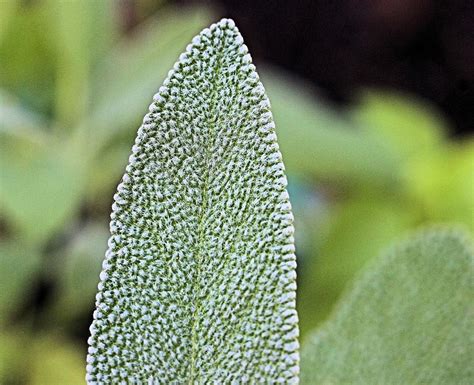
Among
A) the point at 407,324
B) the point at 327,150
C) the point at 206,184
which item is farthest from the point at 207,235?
the point at 327,150

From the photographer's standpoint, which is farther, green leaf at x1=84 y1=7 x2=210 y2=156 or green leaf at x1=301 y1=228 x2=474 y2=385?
green leaf at x1=84 y1=7 x2=210 y2=156

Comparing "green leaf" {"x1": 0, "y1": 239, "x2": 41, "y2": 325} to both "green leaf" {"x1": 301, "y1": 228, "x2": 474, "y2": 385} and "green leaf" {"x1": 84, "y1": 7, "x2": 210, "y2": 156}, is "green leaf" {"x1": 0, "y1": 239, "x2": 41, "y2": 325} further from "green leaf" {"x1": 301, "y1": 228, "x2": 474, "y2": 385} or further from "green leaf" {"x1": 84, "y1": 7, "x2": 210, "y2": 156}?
"green leaf" {"x1": 301, "y1": 228, "x2": 474, "y2": 385}

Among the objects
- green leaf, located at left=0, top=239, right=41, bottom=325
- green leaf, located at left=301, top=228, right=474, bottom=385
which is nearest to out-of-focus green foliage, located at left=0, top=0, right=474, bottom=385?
green leaf, located at left=0, top=239, right=41, bottom=325

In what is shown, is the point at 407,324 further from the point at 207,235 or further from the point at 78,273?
the point at 78,273

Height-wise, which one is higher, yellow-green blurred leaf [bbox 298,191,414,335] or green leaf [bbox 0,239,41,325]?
yellow-green blurred leaf [bbox 298,191,414,335]

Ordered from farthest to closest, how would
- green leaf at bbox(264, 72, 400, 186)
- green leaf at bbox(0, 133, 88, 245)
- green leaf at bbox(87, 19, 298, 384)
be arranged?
green leaf at bbox(264, 72, 400, 186), green leaf at bbox(0, 133, 88, 245), green leaf at bbox(87, 19, 298, 384)

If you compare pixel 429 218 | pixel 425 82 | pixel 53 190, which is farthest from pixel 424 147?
pixel 53 190

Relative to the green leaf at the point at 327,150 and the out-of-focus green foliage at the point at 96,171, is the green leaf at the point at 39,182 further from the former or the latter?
the green leaf at the point at 327,150
